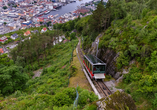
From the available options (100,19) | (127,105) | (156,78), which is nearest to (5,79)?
(127,105)

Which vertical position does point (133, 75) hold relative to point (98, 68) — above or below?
below

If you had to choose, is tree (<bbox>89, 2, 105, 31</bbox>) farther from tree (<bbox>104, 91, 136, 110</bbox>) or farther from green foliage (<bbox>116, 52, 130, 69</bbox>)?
tree (<bbox>104, 91, 136, 110</bbox>)

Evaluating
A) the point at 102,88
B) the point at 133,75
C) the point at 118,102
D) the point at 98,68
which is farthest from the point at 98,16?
the point at 118,102

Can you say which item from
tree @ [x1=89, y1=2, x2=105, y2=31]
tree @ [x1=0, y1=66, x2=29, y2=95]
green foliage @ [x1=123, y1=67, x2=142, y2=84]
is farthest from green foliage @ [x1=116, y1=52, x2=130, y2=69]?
tree @ [x1=89, y1=2, x2=105, y2=31]

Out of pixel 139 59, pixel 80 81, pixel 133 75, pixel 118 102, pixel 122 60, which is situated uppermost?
pixel 118 102

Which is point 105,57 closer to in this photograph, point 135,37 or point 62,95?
point 135,37

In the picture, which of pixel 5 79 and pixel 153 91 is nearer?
pixel 153 91

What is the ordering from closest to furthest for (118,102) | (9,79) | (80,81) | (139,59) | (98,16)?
(118,102) → (139,59) → (9,79) → (80,81) → (98,16)

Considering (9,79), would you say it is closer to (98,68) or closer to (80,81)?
(80,81)
